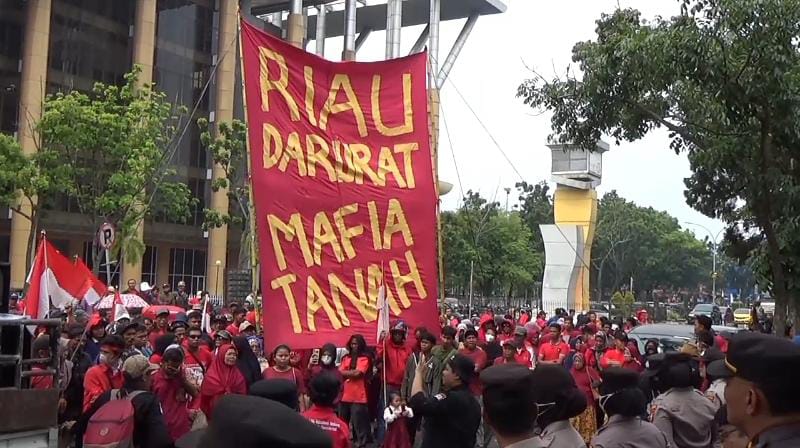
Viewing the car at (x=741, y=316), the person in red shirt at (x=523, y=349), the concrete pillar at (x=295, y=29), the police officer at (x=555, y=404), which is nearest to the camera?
the police officer at (x=555, y=404)

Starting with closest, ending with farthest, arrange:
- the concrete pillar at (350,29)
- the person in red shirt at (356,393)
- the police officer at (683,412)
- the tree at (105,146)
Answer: the police officer at (683,412) < the person in red shirt at (356,393) < the tree at (105,146) < the concrete pillar at (350,29)

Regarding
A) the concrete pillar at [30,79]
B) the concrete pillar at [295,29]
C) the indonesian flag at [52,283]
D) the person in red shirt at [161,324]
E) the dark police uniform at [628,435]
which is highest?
the concrete pillar at [295,29]

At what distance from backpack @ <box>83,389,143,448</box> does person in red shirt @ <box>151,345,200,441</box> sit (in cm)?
100

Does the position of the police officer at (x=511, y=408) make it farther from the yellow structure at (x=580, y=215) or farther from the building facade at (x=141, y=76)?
the yellow structure at (x=580, y=215)

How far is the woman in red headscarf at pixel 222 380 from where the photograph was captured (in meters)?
7.79

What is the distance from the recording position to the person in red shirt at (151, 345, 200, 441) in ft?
22.6

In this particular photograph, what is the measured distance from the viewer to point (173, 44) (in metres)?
42.8

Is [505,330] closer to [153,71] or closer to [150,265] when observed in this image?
[153,71]

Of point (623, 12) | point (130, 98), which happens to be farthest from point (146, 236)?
point (623, 12)

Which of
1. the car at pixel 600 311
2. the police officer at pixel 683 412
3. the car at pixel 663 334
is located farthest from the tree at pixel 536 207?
the police officer at pixel 683 412

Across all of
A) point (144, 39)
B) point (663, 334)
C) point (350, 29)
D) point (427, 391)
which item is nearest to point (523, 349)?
point (427, 391)

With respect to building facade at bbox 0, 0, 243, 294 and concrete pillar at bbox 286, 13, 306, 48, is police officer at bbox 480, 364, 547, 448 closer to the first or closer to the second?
building facade at bbox 0, 0, 243, 294

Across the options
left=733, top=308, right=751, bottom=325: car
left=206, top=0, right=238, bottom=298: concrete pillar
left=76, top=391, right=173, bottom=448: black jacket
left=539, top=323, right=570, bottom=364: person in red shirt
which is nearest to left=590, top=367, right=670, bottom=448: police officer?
left=76, top=391, right=173, bottom=448: black jacket

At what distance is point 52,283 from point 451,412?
5865mm
